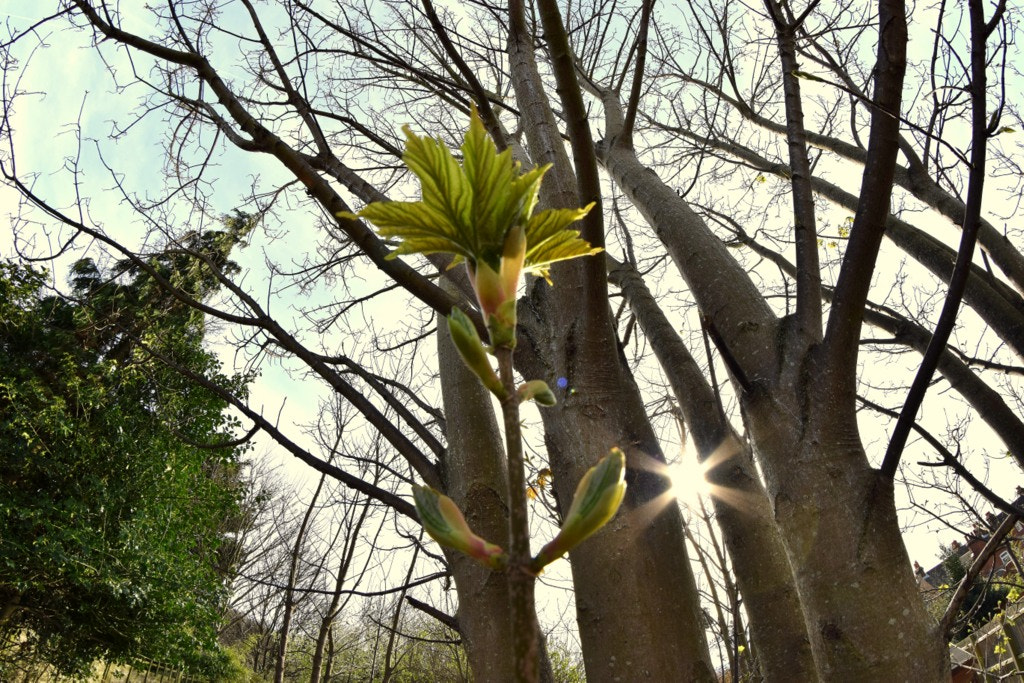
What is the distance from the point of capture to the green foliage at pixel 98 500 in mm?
7453

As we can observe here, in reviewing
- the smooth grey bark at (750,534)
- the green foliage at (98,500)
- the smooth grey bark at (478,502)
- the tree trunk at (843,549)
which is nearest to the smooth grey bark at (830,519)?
the tree trunk at (843,549)

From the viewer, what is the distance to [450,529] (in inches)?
17.2

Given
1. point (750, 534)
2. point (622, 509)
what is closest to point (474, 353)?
point (622, 509)

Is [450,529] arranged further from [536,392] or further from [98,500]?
[98,500]

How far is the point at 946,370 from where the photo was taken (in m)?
2.78

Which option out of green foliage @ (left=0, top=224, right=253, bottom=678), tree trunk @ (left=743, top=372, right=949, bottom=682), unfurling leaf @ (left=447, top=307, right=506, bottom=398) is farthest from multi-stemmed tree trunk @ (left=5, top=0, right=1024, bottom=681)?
green foliage @ (left=0, top=224, right=253, bottom=678)

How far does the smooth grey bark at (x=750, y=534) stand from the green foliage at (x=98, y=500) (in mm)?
6765

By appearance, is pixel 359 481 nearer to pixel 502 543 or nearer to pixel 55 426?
pixel 502 543

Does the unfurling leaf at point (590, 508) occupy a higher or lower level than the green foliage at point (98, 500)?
lower

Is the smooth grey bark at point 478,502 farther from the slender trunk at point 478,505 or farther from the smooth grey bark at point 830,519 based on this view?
the smooth grey bark at point 830,519

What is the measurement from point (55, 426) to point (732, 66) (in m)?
8.82

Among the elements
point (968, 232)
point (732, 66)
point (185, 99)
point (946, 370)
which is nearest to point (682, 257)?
point (968, 232)

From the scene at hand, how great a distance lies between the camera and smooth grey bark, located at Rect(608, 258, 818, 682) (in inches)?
61.1

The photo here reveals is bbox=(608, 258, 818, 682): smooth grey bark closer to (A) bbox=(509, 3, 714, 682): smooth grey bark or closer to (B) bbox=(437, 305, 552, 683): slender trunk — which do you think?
(A) bbox=(509, 3, 714, 682): smooth grey bark
